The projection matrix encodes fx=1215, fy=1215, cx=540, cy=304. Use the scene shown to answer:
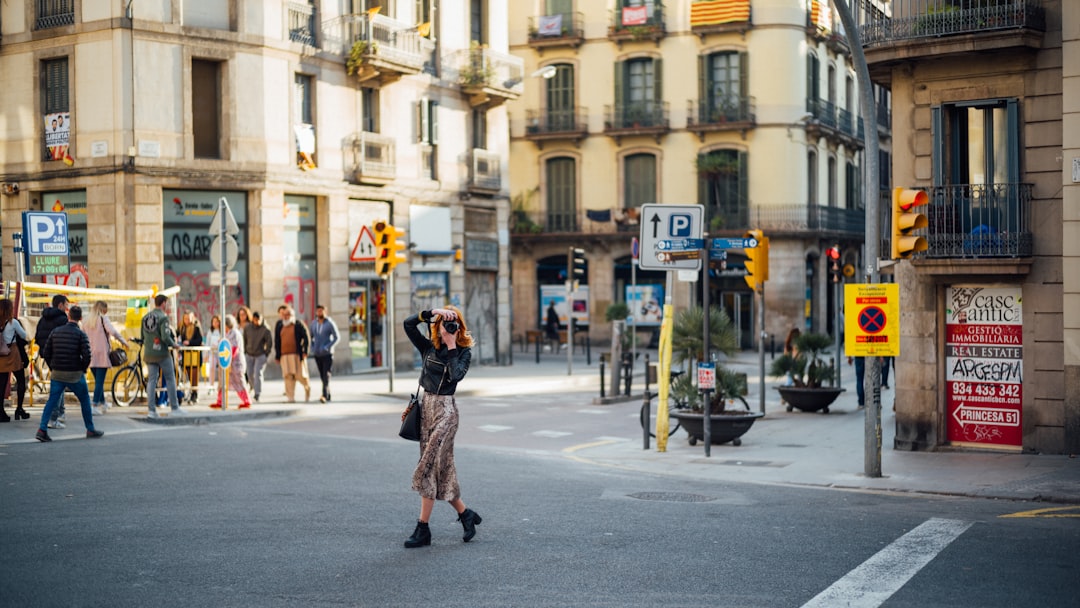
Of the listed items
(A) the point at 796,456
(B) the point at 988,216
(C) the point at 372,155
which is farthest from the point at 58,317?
(C) the point at 372,155

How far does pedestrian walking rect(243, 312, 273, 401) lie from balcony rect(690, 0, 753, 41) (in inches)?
1081

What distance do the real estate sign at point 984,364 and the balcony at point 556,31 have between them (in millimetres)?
32821

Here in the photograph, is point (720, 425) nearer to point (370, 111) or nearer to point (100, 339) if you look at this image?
point (100, 339)

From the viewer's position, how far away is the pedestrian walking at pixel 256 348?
72.5 ft

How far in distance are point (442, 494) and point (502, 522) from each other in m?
1.08

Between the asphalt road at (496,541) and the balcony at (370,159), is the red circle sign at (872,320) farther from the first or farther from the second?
the balcony at (370,159)

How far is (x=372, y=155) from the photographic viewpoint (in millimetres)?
30641

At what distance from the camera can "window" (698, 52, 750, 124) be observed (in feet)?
148

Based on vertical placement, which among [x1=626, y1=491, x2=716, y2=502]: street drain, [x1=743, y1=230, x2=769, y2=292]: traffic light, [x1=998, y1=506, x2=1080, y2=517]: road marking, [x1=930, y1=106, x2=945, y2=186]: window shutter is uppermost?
[x1=930, y1=106, x2=945, y2=186]: window shutter

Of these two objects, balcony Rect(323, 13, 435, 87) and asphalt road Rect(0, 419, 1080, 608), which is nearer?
asphalt road Rect(0, 419, 1080, 608)

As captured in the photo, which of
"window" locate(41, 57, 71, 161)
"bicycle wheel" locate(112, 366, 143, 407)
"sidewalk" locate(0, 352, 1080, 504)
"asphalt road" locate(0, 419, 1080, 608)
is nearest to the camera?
"asphalt road" locate(0, 419, 1080, 608)

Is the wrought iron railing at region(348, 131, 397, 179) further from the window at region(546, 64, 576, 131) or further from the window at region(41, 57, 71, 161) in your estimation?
the window at region(546, 64, 576, 131)

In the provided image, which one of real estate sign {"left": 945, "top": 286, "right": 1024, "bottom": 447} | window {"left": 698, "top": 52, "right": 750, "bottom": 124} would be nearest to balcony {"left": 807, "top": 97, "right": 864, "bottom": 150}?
window {"left": 698, "top": 52, "right": 750, "bottom": 124}

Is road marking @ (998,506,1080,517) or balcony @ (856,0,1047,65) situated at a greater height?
balcony @ (856,0,1047,65)
